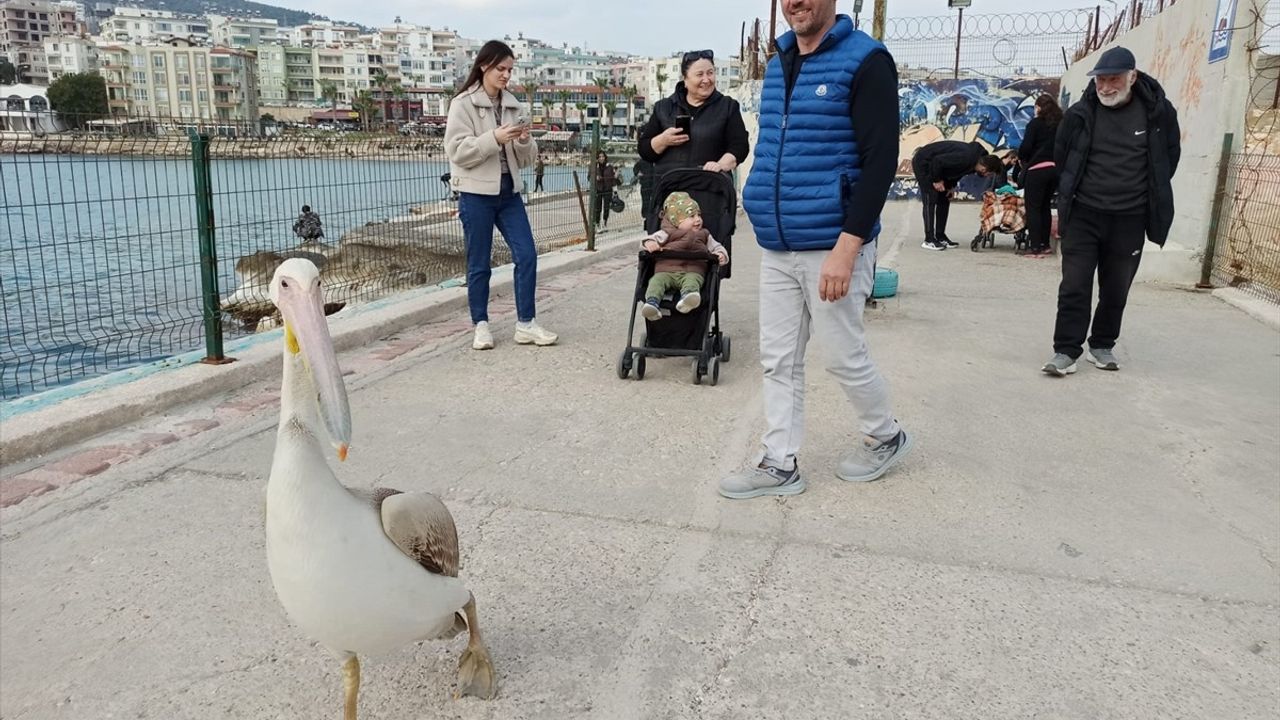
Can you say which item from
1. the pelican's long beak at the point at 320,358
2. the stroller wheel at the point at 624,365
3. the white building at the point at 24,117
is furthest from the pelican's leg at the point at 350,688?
the white building at the point at 24,117

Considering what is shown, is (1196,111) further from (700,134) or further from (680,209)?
(680,209)

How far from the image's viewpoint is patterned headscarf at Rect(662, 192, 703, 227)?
5.42 meters

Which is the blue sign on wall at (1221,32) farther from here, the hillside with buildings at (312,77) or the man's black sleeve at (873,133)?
the hillside with buildings at (312,77)

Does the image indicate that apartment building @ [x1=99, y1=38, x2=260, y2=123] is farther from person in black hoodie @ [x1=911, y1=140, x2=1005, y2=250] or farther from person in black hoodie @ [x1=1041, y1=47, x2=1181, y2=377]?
person in black hoodie @ [x1=1041, y1=47, x2=1181, y2=377]

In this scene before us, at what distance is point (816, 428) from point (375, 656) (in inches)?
118

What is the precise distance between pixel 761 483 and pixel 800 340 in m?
0.62

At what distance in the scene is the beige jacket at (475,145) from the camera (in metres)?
5.59

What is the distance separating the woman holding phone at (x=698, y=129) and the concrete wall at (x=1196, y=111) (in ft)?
19.4

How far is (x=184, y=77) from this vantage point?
117938 millimetres

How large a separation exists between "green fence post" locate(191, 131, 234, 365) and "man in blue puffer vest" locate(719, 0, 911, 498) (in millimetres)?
3249

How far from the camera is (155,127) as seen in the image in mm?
5012

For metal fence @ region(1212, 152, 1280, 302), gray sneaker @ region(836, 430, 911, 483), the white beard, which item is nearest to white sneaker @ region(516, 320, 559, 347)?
gray sneaker @ region(836, 430, 911, 483)

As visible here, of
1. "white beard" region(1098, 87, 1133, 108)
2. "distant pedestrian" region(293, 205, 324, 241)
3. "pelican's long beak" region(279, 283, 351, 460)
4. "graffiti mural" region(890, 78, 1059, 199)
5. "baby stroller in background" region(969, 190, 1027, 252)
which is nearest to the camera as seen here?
"pelican's long beak" region(279, 283, 351, 460)

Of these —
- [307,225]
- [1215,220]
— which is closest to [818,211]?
[307,225]
